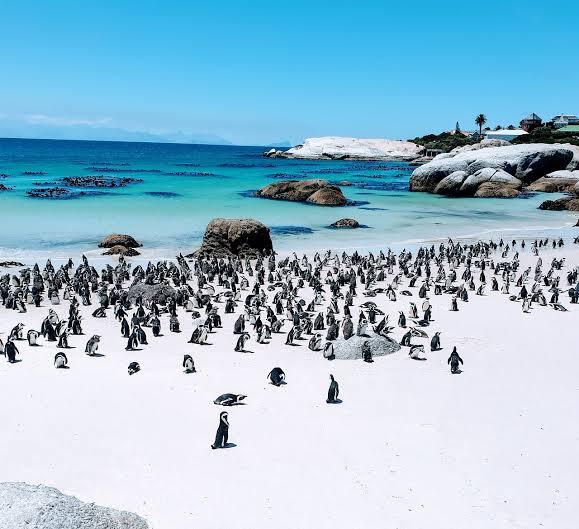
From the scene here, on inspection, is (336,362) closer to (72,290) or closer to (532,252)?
(72,290)

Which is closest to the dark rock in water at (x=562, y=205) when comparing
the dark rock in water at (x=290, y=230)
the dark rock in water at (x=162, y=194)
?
the dark rock in water at (x=290, y=230)

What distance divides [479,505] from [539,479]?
51.9 inches

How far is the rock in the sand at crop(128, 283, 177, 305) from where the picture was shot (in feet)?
66.7

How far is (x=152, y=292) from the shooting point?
20.5 m

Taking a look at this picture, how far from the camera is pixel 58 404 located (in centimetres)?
1175

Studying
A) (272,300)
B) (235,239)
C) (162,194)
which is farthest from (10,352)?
(162,194)

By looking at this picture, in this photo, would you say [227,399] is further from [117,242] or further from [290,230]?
[290,230]

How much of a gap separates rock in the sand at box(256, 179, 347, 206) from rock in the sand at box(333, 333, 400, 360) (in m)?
41.3

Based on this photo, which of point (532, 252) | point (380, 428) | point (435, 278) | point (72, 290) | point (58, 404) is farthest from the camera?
point (532, 252)

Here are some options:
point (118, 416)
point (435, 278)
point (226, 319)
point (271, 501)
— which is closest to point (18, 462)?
point (118, 416)

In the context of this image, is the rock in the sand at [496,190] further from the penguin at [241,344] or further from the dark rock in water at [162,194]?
the penguin at [241,344]

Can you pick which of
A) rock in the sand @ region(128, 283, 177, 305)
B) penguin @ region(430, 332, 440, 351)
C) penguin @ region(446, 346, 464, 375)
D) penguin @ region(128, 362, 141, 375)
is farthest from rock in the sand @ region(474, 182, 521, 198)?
penguin @ region(128, 362, 141, 375)

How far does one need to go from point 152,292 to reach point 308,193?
39.9 m

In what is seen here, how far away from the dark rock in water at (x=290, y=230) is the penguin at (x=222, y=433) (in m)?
Answer: 30.3
